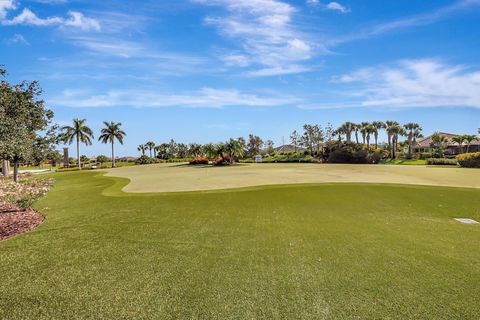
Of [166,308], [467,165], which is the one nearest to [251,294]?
[166,308]

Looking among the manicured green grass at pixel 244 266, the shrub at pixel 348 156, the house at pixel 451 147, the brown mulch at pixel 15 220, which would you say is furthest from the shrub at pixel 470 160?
the brown mulch at pixel 15 220

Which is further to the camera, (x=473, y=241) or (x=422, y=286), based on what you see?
(x=473, y=241)

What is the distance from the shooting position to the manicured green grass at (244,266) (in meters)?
4.58

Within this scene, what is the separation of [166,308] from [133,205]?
9.96 metres

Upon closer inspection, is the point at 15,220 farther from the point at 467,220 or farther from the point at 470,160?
the point at 470,160

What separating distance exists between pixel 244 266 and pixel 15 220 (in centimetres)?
952

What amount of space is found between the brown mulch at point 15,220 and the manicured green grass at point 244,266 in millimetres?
595

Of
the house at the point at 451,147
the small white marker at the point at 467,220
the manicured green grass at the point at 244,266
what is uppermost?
the house at the point at 451,147

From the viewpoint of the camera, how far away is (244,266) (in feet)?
20.2

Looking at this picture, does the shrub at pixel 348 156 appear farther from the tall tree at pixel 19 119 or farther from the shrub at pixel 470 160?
the tall tree at pixel 19 119

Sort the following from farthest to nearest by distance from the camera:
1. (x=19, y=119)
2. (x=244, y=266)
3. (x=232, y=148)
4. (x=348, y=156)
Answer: (x=348, y=156)
(x=232, y=148)
(x=19, y=119)
(x=244, y=266)

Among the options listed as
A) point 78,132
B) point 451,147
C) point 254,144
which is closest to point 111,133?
point 78,132

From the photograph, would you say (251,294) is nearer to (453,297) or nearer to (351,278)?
(351,278)

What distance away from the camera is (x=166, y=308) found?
4559 mm
